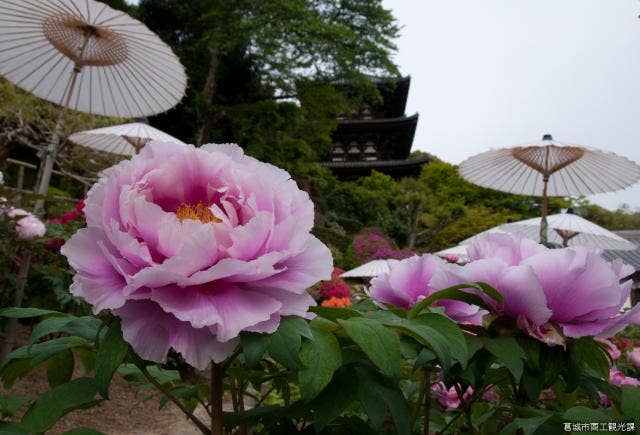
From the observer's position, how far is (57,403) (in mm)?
381

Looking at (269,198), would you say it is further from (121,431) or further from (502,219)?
(502,219)

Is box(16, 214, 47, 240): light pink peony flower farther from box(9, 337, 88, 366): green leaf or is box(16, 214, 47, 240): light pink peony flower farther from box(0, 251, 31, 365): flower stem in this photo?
box(9, 337, 88, 366): green leaf

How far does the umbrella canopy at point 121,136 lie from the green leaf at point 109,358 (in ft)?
10.8

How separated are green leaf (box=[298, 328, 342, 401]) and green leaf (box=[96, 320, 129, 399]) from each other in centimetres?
12

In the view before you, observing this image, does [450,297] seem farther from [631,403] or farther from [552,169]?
[552,169]

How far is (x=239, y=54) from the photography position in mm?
11211

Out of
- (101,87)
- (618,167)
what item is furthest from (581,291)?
(618,167)

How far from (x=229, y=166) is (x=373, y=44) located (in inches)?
379

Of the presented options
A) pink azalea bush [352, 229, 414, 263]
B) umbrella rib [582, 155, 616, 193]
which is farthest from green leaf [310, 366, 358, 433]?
pink azalea bush [352, 229, 414, 263]

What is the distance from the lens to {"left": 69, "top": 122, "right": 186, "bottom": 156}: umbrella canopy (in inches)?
152

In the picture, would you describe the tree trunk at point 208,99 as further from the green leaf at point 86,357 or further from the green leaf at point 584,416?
the green leaf at point 584,416

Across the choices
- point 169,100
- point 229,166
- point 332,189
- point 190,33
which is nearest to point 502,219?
point 332,189

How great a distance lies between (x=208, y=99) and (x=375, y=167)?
352 inches

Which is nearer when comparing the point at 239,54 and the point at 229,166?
the point at 229,166
